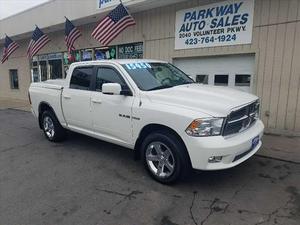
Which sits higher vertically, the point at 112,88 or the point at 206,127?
the point at 112,88

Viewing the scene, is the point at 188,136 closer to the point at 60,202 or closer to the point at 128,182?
the point at 128,182

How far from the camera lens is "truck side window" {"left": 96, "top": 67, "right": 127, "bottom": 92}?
474cm

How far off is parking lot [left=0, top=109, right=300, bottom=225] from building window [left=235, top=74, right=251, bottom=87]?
3185mm

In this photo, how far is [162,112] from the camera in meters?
3.89

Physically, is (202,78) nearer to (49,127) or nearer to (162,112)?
(49,127)

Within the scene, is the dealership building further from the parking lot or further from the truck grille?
the truck grille

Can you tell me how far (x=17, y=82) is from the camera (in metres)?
18.6

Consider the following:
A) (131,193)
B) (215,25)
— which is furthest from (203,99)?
(215,25)

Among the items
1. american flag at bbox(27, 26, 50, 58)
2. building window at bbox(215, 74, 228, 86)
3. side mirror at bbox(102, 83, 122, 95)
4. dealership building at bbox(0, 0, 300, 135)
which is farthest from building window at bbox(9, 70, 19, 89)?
side mirror at bbox(102, 83, 122, 95)

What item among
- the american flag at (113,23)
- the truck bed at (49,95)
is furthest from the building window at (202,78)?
the truck bed at (49,95)

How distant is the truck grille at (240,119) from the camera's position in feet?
12.0

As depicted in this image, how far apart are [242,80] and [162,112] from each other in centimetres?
489

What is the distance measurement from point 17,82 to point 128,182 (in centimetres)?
1730

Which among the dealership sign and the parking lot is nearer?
the parking lot
